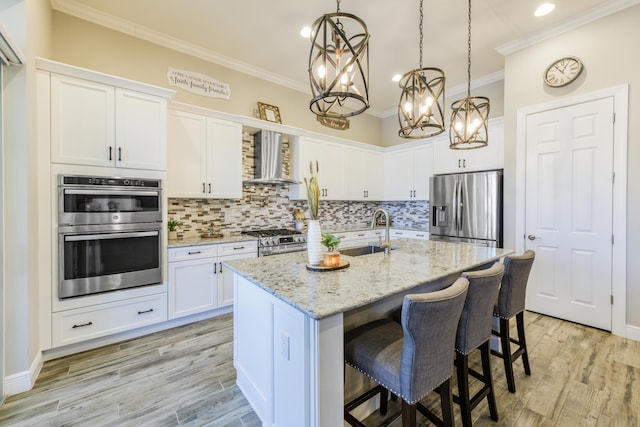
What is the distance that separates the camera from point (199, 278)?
9.96 ft

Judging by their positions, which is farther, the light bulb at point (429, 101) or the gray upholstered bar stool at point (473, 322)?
the light bulb at point (429, 101)

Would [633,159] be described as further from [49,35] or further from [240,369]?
[49,35]

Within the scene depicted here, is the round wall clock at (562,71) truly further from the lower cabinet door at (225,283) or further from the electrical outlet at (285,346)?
the lower cabinet door at (225,283)

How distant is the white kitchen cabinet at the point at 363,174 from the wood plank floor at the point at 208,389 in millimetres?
3186

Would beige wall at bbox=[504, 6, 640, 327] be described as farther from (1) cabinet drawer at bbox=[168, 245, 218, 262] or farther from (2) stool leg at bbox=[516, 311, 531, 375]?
(1) cabinet drawer at bbox=[168, 245, 218, 262]

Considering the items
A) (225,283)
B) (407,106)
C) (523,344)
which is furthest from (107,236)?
(523,344)

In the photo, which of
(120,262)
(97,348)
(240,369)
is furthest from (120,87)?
(240,369)

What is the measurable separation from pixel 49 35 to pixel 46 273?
7.30 ft

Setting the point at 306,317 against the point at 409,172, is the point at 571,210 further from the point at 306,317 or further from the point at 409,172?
the point at 306,317

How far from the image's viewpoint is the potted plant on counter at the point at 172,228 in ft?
10.4

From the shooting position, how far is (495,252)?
92.8 inches

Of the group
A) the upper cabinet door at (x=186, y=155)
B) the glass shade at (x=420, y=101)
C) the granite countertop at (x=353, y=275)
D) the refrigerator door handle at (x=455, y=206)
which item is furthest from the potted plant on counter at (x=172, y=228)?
the refrigerator door handle at (x=455, y=206)

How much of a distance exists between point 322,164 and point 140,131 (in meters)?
2.57

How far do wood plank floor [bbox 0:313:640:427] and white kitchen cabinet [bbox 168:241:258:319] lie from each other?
40cm
